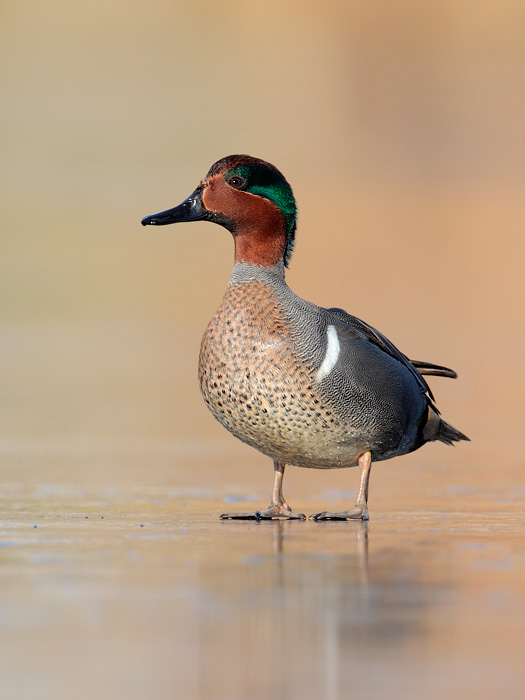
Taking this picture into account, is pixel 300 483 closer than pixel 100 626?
No

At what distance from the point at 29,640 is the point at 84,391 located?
864 cm

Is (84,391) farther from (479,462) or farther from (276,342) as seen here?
(276,342)

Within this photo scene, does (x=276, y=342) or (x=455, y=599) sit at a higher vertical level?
(x=276, y=342)

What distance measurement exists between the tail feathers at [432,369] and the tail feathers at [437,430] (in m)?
0.16

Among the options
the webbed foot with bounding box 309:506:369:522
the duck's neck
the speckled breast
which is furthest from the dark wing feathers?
the webbed foot with bounding box 309:506:369:522

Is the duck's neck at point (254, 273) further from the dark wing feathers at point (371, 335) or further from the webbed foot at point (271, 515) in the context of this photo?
the webbed foot at point (271, 515)

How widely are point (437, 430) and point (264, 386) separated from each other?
A: 45.6 inches

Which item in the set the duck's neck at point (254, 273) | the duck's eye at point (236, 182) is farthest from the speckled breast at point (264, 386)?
the duck's eye at point (236, 182)

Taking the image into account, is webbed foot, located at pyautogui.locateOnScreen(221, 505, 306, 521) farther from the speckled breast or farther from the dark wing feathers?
the dark wing feathers

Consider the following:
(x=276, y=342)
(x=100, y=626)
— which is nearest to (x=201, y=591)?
(x=100, y=626)

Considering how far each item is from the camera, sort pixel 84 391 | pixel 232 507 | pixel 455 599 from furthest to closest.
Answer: pixel 84 391
pixel 232 507
pixel 455 599

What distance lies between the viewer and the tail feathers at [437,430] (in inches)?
236

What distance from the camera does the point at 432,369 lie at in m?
6.23

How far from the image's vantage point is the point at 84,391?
11.7 metres
